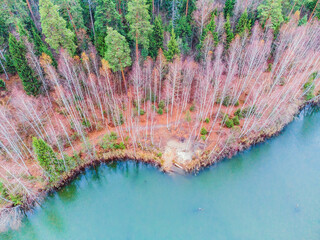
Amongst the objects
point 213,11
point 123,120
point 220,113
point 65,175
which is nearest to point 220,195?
point 220,113

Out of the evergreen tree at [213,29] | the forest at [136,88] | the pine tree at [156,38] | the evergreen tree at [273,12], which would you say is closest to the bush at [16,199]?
the forest at [136,88]

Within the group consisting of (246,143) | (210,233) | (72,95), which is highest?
(72,95)

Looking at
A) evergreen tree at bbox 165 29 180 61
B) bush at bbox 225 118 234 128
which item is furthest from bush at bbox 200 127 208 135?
evergreen tree at bbox 165 29 180 61

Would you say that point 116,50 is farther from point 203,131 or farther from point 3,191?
point 3,191

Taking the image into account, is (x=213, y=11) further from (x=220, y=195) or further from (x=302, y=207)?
(x=302, y=207)

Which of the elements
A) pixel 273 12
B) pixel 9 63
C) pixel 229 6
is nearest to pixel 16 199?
pixel 9 63

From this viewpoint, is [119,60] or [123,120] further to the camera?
[123,120]
